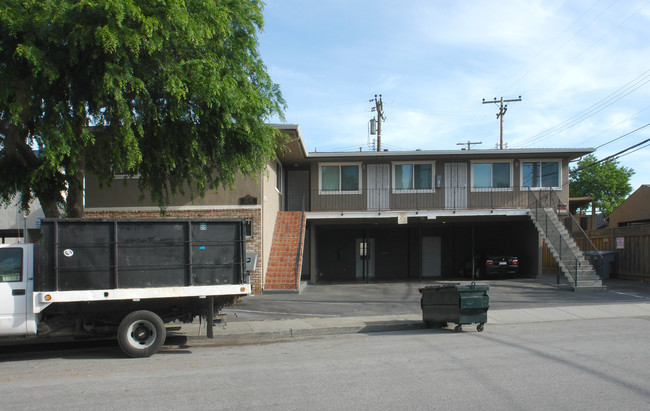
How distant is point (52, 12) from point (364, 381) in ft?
26.3

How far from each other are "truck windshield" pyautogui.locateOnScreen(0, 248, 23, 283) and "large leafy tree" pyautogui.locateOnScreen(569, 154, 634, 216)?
57.5 metres

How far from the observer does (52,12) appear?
9.20 metres

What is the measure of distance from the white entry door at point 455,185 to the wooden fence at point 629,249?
21.2ft

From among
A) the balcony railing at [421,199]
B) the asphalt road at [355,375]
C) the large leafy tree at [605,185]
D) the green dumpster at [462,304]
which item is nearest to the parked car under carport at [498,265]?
the balcony railing at [421,199]

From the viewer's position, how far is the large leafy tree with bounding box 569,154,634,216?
185 feet

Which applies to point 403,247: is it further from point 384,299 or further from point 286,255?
point 384,299

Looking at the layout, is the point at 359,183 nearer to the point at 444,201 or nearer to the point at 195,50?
the point at 444,201

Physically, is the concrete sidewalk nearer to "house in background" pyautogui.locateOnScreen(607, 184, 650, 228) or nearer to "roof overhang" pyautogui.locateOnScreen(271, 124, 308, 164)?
"roof overhang" pyautogui.locateOnScreen(271, 124, 308, 164)

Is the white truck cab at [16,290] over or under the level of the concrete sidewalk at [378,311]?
over

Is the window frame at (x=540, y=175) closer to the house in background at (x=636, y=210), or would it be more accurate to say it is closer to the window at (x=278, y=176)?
the house in background at (x=636, y=210)

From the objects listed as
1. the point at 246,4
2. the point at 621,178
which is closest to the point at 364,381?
the point at 246,4

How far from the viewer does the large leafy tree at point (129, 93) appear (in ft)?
30.6

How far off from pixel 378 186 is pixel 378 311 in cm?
940

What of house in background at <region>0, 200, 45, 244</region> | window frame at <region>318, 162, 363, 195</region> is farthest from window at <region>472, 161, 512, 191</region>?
house in background at <region>0, 200, 45, 244</region>
